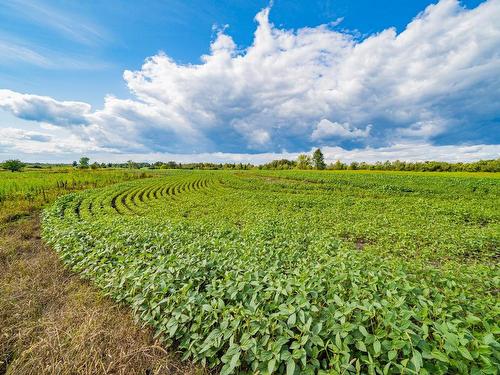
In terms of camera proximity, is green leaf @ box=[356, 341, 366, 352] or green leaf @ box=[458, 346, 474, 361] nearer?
green leaf @ box=[458, 346, 474, 361]

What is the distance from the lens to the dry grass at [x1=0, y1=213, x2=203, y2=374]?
10.1 ft

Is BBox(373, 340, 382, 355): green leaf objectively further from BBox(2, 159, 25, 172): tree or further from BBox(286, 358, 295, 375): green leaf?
BBox(2, 159, 25, 172): tree

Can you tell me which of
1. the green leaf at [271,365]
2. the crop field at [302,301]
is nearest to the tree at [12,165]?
the crop field at [302,301]

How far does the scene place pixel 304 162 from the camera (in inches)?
4331

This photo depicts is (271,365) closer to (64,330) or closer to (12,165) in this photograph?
(64,330)

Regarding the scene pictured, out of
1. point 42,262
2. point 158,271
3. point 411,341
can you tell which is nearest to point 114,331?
point 158,271

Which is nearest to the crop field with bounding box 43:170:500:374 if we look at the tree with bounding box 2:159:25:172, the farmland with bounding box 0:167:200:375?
the farmland with bounding box 0:167:200:375

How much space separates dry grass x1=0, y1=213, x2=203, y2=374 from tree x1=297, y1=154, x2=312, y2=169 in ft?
344

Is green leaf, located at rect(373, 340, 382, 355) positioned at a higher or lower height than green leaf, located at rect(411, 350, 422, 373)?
lower

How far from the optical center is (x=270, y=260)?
5.48 m

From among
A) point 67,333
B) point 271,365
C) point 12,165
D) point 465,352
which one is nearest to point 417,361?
point 465,352

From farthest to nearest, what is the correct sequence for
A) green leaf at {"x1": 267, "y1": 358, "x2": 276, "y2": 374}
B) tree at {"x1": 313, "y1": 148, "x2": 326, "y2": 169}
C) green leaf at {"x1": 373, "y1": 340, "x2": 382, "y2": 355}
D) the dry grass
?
tree at {"x1": 313, "y1": 148, "x2": 326, "y2": 169} < the dry grass < green leaf at {"x1": 267, "y1": 358, "x2": 276, "y2": 374} < green leaf at {"x1": 373, "y1": 340, "x2": 382, "y2": 355}

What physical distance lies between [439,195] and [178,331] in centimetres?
2948

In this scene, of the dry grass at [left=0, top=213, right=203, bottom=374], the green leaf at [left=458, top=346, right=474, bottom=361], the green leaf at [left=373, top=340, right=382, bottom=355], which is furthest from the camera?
the dry grass at [left=0, top=213, right=203, bottom=374]
